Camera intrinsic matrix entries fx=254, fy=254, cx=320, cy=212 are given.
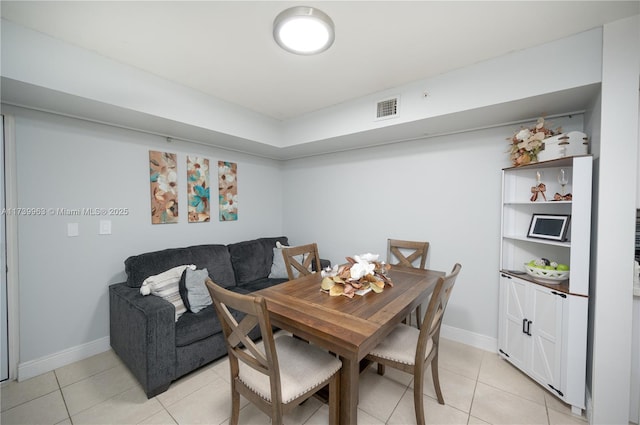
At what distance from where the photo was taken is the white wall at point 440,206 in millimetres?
2492

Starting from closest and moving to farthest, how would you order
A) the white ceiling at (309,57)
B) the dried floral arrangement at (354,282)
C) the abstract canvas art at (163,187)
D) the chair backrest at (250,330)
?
the chair backrest at (250,330) < the white ceiling at (309,57) < the dried floral arrangement at (354,282) < the abstract canvas art at (163,187)

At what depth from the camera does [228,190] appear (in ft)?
11.3

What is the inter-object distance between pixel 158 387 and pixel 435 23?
3162mm

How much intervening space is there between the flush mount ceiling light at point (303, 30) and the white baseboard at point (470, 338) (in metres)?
2.92

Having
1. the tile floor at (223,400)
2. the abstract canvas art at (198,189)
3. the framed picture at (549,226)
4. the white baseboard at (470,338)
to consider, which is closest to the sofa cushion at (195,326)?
the tile floor at (223,400)

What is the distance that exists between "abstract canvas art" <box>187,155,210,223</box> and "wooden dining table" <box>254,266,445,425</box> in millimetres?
1707

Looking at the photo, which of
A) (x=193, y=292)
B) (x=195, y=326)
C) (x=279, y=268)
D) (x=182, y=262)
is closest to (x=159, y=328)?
(x=195, y=326)

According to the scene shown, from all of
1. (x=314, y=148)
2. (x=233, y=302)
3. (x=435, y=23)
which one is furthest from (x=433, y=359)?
(x=314, y=148)

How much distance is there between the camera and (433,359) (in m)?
1.76

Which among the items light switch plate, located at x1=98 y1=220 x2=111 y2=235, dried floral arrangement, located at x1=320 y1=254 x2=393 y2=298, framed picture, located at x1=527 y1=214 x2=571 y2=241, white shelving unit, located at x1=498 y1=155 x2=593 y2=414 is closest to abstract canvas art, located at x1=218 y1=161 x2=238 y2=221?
light switch plate, located at x1=98 y1=220 x2=111 y2=235

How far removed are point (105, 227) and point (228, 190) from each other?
1366mm

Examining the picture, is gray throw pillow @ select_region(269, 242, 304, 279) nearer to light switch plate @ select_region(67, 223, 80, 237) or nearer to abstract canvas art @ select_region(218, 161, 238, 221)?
abstract canvas art @ select_region(218, 161, 238, 221)

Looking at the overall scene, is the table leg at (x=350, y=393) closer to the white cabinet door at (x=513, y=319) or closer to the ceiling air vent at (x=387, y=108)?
the white cabinet door at (x=513, y=319)

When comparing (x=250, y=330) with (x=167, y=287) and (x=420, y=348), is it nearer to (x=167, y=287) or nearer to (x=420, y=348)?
(x=420, y=348)
